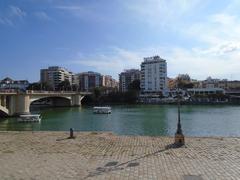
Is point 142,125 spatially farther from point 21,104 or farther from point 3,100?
point 21,104

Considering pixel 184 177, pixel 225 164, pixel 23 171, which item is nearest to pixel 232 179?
pixel 184 177

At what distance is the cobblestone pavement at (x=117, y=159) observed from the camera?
42.5 ft

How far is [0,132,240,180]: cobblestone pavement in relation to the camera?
42.5 feet

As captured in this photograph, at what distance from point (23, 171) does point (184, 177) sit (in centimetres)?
650

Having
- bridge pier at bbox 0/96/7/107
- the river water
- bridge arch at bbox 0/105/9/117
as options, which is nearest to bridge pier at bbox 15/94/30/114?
bridge pier at bbox 0/96/7/107

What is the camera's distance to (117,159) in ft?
52.5

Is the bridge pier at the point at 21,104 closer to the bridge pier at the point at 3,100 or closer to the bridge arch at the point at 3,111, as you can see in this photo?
the bridge pier at the point at 3,100

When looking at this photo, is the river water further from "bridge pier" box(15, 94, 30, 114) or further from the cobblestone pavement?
the cobblestone pavement

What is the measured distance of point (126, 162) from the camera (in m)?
15.2

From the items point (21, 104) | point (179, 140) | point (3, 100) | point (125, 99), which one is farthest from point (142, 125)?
point (125, 99)

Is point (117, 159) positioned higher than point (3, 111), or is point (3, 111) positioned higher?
point (117, 159)

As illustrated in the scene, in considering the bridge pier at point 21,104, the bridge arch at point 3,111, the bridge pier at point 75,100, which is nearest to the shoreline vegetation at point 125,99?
the bridge pier at point 75,100

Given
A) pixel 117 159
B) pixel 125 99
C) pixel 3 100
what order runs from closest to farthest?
pixel 117 159 → pixel 3 100 → pixel 125 99

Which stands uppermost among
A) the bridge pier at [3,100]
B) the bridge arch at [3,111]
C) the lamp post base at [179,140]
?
the bridge pier at [3,100]
